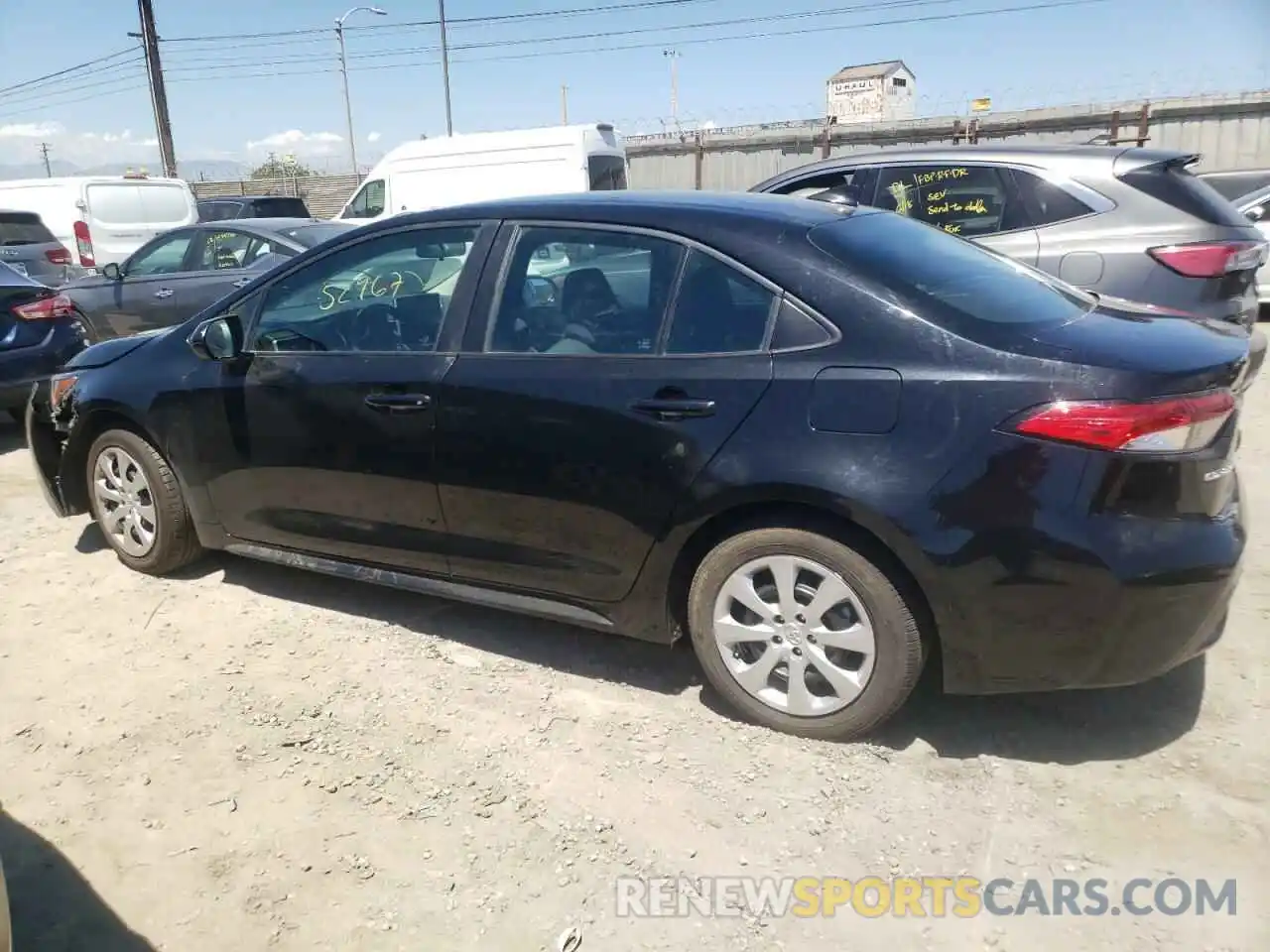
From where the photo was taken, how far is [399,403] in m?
3.49

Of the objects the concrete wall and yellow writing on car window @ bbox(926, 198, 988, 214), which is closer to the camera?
yellow writing on car window @ bbox(926, 198, 988, 214)

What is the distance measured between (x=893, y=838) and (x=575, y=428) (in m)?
1.49

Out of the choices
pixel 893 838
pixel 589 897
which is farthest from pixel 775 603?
pixel 589 897

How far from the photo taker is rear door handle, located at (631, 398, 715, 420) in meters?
2.95

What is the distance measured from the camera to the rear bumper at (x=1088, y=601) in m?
2.58

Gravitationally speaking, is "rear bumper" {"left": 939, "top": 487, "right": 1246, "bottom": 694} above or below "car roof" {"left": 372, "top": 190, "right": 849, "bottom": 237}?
below

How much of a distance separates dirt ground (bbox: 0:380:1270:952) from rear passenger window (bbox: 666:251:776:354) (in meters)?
1.19

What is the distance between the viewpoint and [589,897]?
8.11 feet

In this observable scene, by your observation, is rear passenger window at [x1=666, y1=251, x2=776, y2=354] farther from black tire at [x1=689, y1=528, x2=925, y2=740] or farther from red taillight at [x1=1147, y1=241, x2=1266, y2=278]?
red taillight at [x1=1147, y1=241, x2=1266, y2=278]

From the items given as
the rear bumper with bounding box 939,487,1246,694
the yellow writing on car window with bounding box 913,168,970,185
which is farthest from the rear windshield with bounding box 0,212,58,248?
the rear bumper with bounding box 939,487,1246,694

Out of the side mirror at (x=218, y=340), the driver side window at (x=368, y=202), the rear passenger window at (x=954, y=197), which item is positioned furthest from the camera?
the driver side window at (x=368, y=202)

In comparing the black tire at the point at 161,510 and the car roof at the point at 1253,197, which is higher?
the car roof at the point at 1253,197

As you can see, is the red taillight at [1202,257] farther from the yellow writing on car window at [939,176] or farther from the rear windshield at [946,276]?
the rear windshield at [946,276]

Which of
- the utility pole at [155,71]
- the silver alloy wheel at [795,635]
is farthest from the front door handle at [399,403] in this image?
the utility pole at [155,71]
